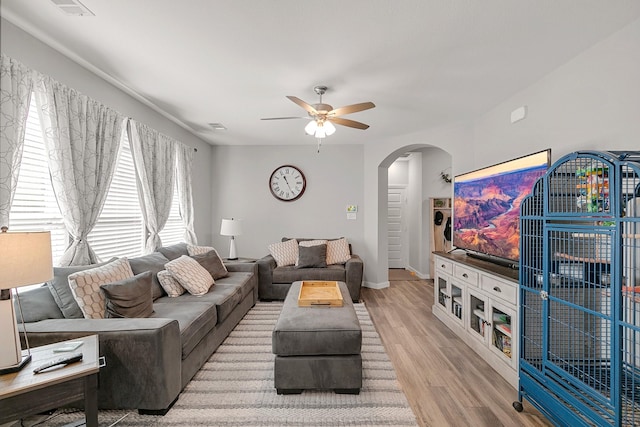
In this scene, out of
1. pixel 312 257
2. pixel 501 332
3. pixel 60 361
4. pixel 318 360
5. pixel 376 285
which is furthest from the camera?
pixel 376 285

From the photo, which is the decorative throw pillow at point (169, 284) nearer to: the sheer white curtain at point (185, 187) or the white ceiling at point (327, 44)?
the sheer white curtain at point (185, 187)

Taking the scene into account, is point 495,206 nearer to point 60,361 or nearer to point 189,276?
point 189,276

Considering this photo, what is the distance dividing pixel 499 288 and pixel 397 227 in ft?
14.8

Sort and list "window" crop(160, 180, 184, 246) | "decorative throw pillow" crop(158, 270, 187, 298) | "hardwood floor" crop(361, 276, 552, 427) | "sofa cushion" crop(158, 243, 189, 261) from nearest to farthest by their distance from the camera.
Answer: "hardwood floor" crop(361, 276, 552, 427)
"decorative throw pillow" crop(158, 270, 187, 298)
"sofa cushion" crop(158, 243, 189, 261)
"window" crop(160, 180, 184, 246)

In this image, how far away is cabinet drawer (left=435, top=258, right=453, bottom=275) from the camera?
338cm

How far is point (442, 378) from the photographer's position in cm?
237

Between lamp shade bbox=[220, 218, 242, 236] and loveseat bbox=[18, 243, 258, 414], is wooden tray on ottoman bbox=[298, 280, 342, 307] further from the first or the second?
lamp shade bbox=[220, 218, 242, 236]

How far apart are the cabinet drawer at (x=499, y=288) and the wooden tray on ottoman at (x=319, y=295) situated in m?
1.33

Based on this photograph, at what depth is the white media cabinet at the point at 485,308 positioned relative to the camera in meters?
2.31

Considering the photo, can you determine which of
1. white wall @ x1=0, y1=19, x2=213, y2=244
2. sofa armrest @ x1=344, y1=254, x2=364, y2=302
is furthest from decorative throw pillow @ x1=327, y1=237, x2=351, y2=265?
white wall @ x1=0, y1=19, x2=213, y2=244

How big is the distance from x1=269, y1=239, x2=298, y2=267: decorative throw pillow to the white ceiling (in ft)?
7.68

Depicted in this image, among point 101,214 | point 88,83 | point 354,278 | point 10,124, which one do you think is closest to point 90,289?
point 101,214

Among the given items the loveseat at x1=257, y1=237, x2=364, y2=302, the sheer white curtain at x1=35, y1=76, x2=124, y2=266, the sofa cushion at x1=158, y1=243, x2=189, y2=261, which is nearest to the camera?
the sheer white curtain at x1=35, y1=76, x2=124, y2=266

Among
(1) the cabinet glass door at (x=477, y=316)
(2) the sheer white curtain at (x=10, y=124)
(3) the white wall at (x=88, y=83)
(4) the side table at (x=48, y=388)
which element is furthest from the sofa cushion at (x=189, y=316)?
(1) the cabinet glass door at (x=477, y=316)
